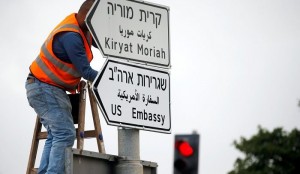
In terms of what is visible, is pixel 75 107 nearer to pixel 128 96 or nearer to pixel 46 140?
pixel 46 140

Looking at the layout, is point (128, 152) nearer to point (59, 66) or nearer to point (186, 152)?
point (186, 152)

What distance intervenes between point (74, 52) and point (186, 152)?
2020mm

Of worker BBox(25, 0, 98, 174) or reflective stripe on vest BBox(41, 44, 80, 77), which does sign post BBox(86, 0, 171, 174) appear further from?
reflective stripe on vest BBox(41, 44, 80, 77)

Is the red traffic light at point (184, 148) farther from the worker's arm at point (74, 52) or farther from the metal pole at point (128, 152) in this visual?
the worker's arm at point (74, 52)

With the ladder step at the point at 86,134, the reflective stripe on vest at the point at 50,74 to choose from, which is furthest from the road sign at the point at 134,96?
the ladder step at the point at 86,134

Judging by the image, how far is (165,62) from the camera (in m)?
9.79

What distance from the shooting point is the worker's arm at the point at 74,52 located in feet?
32.8

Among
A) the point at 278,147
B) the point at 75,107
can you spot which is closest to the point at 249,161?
the point at 278,147

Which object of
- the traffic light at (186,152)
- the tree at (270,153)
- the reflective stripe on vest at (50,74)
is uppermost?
the tree at (270,153)

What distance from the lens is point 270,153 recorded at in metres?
63.6

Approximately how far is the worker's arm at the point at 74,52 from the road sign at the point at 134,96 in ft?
1.88

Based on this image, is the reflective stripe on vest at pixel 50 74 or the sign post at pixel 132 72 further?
the reflective stripe on vest at pixel 50 74

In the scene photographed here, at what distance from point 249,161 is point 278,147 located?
1996 millimetres

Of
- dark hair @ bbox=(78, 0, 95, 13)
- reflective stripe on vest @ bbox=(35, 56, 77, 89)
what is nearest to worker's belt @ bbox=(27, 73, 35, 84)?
reflective stripe on vest @ bbox=(35, 56, 77, 89)
